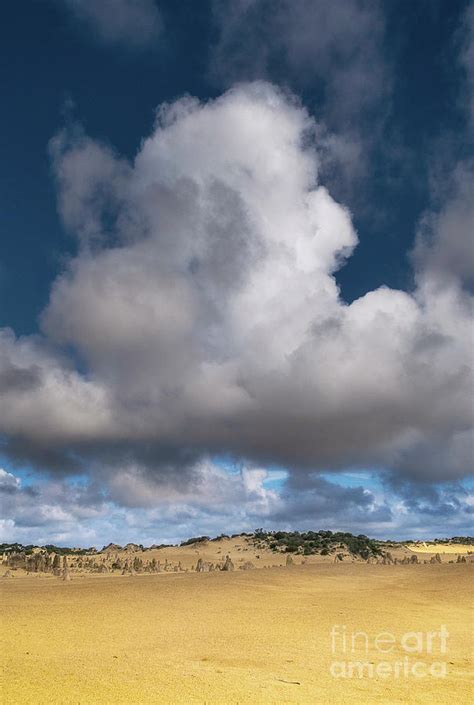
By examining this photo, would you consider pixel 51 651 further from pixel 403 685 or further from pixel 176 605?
pixel 176 605

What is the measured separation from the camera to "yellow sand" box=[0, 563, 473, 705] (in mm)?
9062

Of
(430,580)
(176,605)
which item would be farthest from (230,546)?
(176,605)

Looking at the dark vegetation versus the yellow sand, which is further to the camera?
the dark vegetation

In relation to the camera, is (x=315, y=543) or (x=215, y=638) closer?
(x=215, y=638)

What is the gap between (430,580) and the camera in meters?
31.0

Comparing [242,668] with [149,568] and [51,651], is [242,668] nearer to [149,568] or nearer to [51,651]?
[51,651]

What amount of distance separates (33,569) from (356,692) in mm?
33143

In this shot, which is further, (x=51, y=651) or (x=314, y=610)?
(x=314, y=610)

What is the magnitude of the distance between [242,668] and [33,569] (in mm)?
30947

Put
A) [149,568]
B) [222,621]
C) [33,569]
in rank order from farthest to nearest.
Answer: [149,568] → [33,569] → [222,621]

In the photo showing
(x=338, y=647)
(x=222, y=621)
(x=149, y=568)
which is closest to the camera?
(x=338, y=647)

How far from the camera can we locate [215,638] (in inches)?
575

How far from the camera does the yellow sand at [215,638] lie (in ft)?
29.7

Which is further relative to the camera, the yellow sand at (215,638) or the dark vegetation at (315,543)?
the dark vegetation at (315,543)
